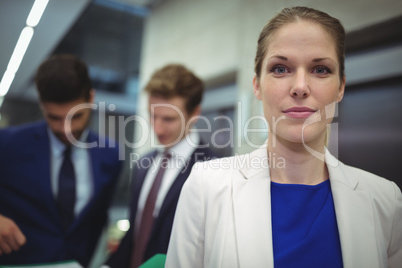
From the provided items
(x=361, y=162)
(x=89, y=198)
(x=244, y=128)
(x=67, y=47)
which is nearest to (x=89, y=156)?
(x=89, y=198)

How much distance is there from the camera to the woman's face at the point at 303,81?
54cm

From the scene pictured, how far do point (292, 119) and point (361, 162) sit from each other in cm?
22

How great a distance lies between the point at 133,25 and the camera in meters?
1.35

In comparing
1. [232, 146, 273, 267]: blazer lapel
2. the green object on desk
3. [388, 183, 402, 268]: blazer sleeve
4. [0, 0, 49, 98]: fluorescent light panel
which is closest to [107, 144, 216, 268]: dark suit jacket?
the green object on desk

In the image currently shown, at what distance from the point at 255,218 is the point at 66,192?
0.62m

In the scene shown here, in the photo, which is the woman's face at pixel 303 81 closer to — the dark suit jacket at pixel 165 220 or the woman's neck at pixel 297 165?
the woman's neck at pixel 297 165

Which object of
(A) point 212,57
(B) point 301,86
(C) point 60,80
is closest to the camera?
(B) point 301,86

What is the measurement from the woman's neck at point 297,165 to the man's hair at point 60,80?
665 millimetres

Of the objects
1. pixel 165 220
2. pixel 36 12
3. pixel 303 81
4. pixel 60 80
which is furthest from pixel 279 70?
pixel 36 12

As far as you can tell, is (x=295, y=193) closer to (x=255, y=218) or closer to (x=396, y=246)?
(x=255, y=218)

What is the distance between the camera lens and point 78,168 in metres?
0.94

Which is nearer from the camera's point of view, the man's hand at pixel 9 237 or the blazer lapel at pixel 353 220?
the blazer lapel at pixel 353 220

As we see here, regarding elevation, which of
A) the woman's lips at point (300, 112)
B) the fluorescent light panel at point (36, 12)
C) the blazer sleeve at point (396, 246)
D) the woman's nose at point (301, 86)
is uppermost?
the fluorescent light panel at point (36, 12)

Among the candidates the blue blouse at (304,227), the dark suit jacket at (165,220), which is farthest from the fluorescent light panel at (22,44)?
the blue blouse at (304,227)
